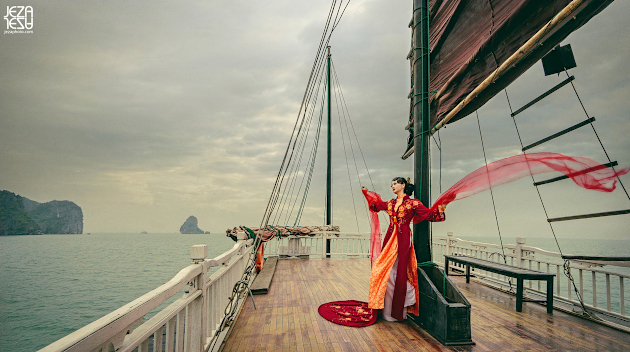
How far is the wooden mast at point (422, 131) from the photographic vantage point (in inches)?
137

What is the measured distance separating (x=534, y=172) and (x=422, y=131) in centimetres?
120

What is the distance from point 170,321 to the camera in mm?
1782

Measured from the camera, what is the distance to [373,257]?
385cm

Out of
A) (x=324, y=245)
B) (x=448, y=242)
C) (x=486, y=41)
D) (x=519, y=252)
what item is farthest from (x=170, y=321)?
(x=324, y=245)

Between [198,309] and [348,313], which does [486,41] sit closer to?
[348,313]

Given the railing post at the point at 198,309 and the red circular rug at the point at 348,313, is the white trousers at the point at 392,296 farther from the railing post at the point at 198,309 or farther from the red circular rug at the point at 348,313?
the railing post at the point at 198,309

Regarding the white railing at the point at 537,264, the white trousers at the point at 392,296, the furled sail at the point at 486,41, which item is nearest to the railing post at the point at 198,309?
the white trousers at the point at 392,296

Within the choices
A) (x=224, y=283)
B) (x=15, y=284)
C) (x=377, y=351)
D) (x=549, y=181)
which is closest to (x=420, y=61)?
(x=549, y=181)

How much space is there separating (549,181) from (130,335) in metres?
3.84

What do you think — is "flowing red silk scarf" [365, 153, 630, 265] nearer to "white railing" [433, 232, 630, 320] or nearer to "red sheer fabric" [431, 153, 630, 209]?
"red sheer fabric" [431, 153, 630, 209]

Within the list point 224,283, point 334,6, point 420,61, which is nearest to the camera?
point 224,283

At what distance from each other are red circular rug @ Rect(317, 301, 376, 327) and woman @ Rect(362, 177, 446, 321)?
20 cm

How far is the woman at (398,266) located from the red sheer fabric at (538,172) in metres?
0.64

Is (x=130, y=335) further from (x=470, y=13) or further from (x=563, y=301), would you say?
(x=563, y=301)
